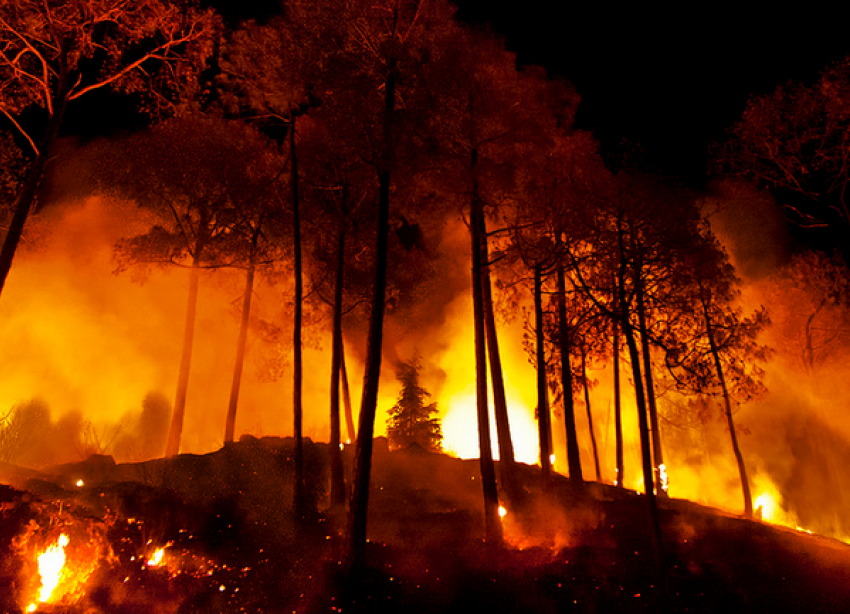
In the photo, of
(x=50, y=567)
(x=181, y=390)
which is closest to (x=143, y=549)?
(x=50, y=567)

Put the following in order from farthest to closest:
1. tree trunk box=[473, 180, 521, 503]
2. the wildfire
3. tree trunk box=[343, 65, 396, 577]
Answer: tree trunk box=[473, 180, 521, 503] < tree trunk box=[343, 65, 396, 577] < the wildfire

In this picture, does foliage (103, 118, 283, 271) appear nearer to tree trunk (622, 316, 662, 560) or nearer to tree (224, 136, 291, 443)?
tree (224, 136, 291, 443)

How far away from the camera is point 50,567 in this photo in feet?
24.7

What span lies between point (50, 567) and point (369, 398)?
527 cm

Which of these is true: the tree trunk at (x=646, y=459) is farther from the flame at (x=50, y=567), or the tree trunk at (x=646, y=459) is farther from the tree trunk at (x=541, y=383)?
the flame at (x=50, y=567)

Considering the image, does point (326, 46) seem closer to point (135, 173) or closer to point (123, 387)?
point (135, 173)

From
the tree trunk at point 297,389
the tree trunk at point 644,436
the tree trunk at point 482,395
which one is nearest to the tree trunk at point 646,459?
the tree trunk at point 644,436

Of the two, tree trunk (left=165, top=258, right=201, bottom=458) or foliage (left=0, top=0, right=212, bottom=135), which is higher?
foliage (left=0, top=0, right=212, bottom=135)

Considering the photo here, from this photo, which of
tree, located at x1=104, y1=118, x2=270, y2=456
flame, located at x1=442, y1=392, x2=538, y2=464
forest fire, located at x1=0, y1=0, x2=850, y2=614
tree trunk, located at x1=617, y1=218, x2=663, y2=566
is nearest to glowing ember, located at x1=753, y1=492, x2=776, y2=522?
forest fire, located at x1=0, y1=0, x2=850, y2=614

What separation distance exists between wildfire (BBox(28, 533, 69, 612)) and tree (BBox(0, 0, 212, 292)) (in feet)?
17.1

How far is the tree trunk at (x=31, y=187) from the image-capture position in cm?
962

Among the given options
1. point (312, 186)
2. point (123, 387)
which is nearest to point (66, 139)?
point (123, 387)

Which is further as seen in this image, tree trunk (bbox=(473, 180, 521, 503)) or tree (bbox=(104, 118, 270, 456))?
tree (bbox=(104, 118, 270, 456))

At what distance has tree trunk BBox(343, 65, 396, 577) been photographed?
8.42 meters
